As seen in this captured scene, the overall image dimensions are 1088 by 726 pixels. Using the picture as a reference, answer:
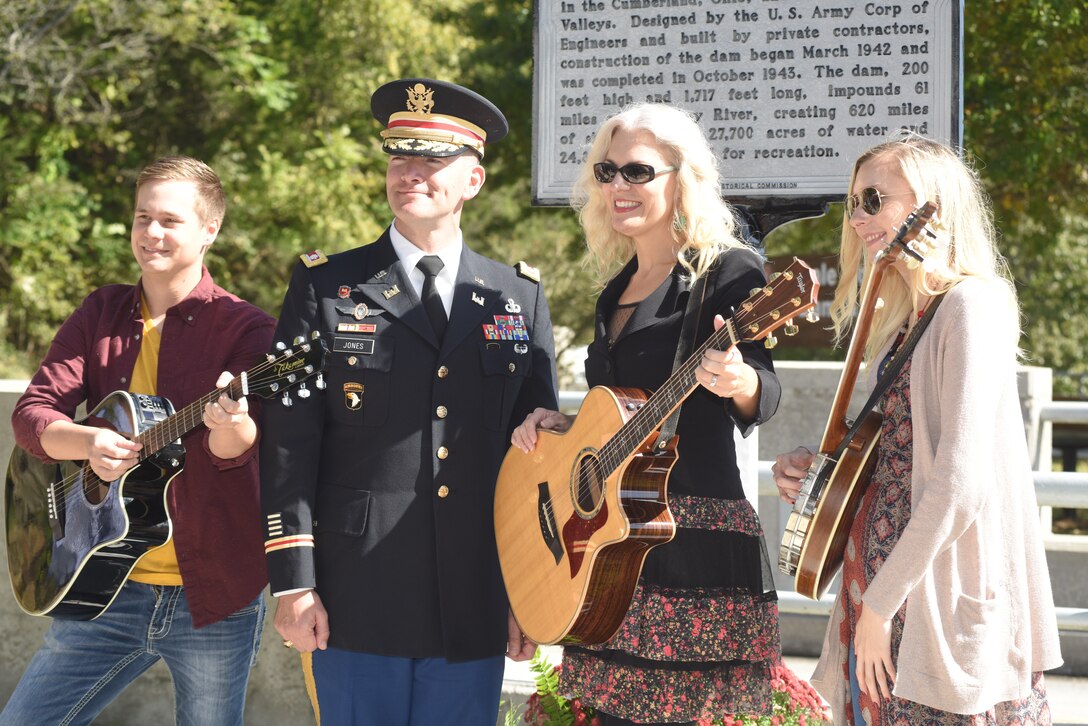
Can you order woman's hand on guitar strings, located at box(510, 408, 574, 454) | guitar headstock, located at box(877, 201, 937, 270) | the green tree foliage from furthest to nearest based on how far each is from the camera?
the green tree foliage → woman's hand on guitar strings, located at box(510, 408, 574, 454) → guitar headstock, located at box(877, 201, 937, 270)

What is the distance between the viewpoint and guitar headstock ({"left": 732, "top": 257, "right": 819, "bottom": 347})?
2.67 m

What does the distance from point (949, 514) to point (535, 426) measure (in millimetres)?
1235

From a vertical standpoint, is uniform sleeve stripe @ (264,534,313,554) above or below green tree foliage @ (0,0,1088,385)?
below

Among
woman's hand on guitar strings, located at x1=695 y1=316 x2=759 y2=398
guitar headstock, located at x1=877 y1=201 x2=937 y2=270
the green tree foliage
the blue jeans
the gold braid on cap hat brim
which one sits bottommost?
the blue jeans

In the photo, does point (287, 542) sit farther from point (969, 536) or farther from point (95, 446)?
point (969, 536)

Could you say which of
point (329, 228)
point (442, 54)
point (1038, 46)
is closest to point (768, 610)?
point (1038, 46)

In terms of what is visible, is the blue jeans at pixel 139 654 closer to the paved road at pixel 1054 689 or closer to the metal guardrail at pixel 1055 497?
the paved road at pixel 1054 689

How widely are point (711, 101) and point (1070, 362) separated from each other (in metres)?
20.1

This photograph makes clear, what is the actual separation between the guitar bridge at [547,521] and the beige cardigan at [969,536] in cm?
89

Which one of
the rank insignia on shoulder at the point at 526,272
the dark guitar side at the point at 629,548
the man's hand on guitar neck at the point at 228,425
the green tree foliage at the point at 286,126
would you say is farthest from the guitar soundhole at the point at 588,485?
the green tree foliage at the point at 286,126

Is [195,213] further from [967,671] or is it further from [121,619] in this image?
[967,671]

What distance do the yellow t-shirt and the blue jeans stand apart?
0.03 m

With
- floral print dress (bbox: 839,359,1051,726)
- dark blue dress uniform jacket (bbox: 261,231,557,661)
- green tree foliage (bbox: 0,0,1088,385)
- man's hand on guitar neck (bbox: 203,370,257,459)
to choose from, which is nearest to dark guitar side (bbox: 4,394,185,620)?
man's hand on guitar neck (bbox: 203,370,257,459)

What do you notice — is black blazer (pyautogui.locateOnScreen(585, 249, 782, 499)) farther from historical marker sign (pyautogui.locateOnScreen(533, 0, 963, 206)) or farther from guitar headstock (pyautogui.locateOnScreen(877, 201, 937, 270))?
historical marker sign (pyautogui.locateOnScreen(533, 0, 963, 206))
